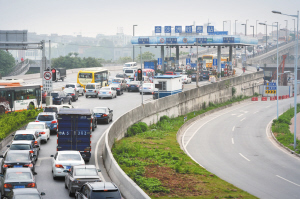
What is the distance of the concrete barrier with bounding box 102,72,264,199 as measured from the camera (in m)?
19.6

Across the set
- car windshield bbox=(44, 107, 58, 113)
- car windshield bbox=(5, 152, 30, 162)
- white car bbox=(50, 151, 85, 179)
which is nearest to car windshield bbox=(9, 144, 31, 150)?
car windshield bbox=(5, 152, 30, 162)

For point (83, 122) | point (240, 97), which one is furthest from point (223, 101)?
point (83, 122)

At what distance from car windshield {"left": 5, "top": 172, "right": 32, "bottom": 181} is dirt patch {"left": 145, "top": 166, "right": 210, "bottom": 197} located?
18.1ft

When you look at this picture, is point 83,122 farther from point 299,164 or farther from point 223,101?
point 223,101

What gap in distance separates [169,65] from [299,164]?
215 ft

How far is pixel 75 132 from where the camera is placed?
25.6 metres

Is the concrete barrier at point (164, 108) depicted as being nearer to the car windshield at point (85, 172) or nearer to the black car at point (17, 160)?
the car windshield at point (85, 172)

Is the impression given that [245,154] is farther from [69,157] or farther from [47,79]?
[69,157]

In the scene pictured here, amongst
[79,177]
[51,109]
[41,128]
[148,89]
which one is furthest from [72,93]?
[79,177]

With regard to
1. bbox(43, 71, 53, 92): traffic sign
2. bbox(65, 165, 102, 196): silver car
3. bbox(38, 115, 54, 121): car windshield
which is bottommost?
bbox(65, 165, 102, 196): silver car

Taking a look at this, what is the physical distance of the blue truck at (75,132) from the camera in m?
25.5

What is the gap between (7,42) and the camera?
5153 centimetres

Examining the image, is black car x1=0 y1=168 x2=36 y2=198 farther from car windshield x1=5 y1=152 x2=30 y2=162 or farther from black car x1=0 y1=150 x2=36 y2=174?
car windshield x1=5 y1=152 x2=30 y2=162

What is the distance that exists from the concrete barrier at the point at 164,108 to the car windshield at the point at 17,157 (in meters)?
3.93
